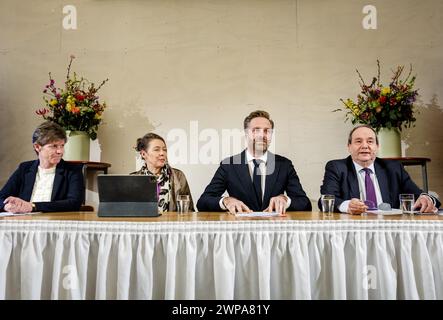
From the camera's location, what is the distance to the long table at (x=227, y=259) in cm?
156

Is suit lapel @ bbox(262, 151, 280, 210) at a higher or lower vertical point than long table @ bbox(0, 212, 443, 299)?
higher

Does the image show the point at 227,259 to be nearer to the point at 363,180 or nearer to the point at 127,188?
the point at 127,188

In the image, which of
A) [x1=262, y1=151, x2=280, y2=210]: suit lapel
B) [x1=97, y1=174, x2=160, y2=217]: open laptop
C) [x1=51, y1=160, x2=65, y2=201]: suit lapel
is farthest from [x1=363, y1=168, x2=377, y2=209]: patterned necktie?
[x1=51, y1=160, x2=65, y2=201]: suit lapel

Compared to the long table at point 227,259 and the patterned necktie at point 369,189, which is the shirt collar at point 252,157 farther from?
the long table at point 227,259

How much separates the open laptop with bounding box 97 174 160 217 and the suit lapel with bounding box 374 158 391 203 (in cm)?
153

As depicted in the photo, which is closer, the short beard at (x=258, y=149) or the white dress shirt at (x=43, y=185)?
the white dress shirt at (x=43, y=185)

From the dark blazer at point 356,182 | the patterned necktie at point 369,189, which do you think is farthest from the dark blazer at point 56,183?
the patterned necktie at point 369,189

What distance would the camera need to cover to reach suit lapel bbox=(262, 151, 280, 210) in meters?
2.75

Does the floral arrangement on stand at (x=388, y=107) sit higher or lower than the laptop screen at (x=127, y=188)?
higher

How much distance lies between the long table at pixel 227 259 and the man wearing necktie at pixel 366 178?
89 centimetres

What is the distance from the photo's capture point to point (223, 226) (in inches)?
62.7

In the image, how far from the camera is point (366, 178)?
99.7 inches

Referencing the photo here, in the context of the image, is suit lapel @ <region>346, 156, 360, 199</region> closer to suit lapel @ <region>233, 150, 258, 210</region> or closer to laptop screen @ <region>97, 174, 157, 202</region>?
suit lapel @ <region>233, 150, 258, 210</region>
